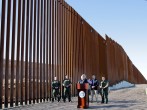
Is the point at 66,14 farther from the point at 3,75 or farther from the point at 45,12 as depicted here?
the point at 3,75

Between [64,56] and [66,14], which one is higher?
[66,14]

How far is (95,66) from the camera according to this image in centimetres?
3161

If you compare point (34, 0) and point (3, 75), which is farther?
point (34, 0)

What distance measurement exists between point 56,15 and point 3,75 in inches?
282

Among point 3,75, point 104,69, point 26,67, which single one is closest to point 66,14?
point 26,67

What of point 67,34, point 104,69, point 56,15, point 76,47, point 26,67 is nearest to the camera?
point 26,67

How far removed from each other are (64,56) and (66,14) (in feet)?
9.99

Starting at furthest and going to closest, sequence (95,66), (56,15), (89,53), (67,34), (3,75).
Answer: (95,66) → (89,53) → (67,34) → (56,15) → (3,75)

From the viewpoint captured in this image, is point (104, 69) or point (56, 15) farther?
point (104, 69)

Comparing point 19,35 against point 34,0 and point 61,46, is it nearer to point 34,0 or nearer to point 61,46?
point 34,0

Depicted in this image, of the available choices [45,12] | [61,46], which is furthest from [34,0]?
[61,46]

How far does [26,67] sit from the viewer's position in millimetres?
16750

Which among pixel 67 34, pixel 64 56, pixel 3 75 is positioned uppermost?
pixel 67 34

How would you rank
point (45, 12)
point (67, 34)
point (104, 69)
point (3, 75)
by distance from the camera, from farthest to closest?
point (104, 69), point (67, 34), point (45, 12), point (3, 75)
